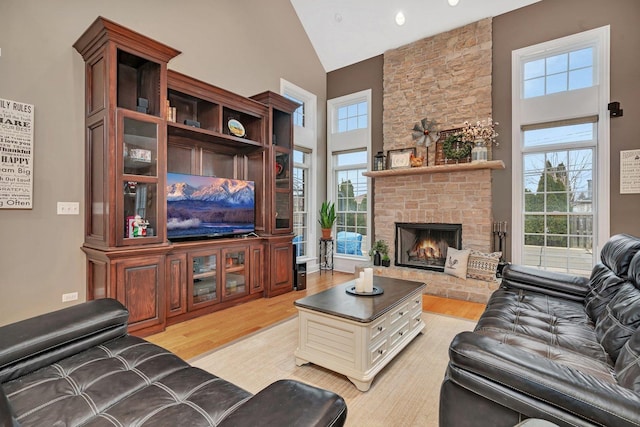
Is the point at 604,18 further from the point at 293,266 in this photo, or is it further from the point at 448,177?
the point at 293,266

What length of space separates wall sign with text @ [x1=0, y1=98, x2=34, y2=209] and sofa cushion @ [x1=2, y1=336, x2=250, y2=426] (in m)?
1.96

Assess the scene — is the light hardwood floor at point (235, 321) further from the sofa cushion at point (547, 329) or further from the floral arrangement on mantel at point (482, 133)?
the floral arrangement on mantel at point (482, 133)

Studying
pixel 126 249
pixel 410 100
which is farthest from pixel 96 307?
pixel 410 100

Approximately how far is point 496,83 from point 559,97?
31.8 inches

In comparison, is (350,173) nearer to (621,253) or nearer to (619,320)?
(621,253)

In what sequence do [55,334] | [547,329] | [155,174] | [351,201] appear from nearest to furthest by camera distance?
[55,334], [547,329], [155,174], [351,201]

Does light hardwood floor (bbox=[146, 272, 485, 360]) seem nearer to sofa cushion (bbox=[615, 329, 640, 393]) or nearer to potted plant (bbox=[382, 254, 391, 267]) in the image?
potted plant (bbox=[382, 254, 391, 267])

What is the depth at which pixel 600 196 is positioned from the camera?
3.83m

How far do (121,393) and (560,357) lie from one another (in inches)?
79.7

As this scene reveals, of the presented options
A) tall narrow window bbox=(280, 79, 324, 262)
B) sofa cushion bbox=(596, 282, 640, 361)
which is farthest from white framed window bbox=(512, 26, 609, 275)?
tall narrow window bbox=(280, 79, 324, 262)

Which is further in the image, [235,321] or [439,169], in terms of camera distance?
[439,169]

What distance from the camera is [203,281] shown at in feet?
11.7

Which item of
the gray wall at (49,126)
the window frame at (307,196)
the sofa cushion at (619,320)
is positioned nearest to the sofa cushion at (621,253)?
the sofa cushion at (619,320)

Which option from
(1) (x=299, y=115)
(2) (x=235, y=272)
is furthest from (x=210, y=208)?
(1) (x=299, y=115)
